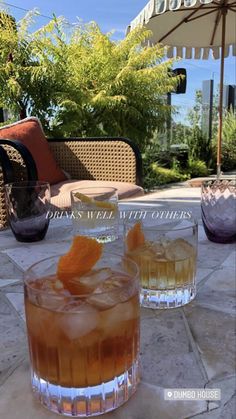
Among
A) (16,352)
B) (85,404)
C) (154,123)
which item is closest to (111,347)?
(85,404)

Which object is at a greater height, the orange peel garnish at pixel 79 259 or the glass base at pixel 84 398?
the orange peel garnish at pixel 79 259

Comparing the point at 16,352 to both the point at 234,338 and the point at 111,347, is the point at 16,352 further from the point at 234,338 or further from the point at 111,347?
the point at 234,338

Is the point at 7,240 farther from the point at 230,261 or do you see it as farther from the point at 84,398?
the point at 84,398

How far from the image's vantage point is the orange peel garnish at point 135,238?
0.76 meters

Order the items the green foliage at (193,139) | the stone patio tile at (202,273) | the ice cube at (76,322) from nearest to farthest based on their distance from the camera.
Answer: the ice cube at (76,322) → the stone patio tile at (202,273) → the green foliage at (193,139)

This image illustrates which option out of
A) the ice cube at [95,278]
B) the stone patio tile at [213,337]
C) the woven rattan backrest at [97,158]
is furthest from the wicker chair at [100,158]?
the ice cube at [95,278]

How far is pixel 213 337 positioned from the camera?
62 centimetres

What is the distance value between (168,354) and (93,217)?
2.08ft

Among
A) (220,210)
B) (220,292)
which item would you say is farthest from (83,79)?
(220,292)

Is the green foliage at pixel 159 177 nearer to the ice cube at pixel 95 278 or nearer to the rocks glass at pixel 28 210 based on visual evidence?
the rocks glass at pixel 28 210

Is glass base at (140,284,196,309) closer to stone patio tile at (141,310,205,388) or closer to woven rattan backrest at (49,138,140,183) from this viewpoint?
stone patio tile at (141,310,205,388)

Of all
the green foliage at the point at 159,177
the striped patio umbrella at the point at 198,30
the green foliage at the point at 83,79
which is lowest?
the green foliage at the point at 159,177

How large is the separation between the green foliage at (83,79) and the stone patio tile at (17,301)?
12.0 ft

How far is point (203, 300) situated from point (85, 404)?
15.1 inches
